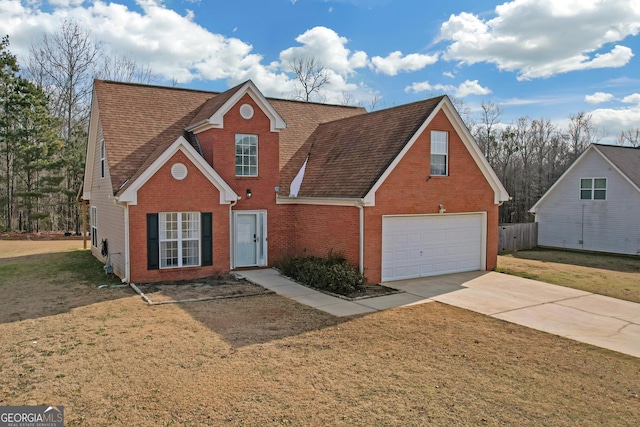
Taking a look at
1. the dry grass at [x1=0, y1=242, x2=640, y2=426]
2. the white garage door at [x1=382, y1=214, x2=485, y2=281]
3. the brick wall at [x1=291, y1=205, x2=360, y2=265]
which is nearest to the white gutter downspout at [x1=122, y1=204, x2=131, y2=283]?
the dry grass at [x1=0, y1=242, x2=640, y2=426]

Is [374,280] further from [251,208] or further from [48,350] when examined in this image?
[48,350]

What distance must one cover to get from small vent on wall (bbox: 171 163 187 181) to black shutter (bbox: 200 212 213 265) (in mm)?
1406

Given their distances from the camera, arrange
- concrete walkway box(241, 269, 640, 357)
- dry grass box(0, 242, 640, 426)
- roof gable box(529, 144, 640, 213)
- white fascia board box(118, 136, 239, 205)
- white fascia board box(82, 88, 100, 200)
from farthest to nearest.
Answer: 1. roof gable box(529, 144, 640, 213)
2. white fascia board box(82, 88, 100, 200)
3. white fascia board box(118, 136, 239, 205)
4. concrete walkway box(241, 269, 640, 357)
5. dry grass box(0, 242, 640, 426)

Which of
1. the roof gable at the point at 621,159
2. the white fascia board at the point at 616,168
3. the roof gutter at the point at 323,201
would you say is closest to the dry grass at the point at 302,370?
the roof gutter at the point at 323,201

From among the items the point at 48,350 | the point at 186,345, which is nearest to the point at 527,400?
the point at 186,345

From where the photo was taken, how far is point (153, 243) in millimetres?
14547

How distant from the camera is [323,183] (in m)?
16.9

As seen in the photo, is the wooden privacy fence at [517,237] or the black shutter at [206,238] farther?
the wooden privacy fence at [517,237]

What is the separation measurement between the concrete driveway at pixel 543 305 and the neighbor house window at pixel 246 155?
6.76 metres

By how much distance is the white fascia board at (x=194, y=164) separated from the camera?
1398 cm

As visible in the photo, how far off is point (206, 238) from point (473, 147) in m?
10.2

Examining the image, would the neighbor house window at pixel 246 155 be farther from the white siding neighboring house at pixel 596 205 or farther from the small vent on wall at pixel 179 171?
the white siding neighboring house at pixel 596 205

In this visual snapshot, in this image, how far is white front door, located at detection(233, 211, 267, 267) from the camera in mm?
17141

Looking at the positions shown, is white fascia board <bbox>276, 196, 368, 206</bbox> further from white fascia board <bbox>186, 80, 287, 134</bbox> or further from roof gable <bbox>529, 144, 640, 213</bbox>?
roof gable <bbox>529, 144, 640, 213</bbox>
